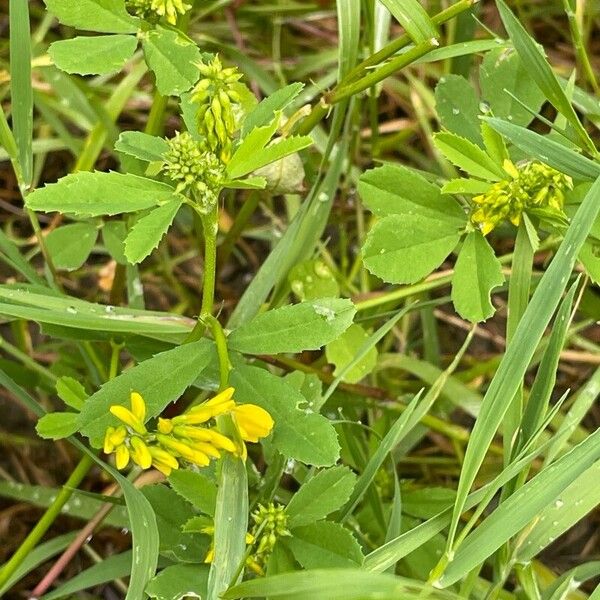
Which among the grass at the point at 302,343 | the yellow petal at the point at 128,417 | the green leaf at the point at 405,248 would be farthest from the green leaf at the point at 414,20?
the yellow petal at the point at 128,417

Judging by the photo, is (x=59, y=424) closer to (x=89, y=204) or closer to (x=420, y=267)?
(x=89, y=204)

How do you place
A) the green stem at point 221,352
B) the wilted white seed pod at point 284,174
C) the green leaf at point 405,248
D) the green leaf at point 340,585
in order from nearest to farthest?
the green leaf at point 340,585 → the green stem at point 221,352 → the green leaf at point 405,248 → the wilted white seed pod at point 284,174

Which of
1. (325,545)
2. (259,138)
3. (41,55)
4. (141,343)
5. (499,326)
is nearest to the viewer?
(259,138)

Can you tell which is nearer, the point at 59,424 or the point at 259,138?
the point at 259,138

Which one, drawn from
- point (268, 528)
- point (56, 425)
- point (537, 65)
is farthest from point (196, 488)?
point (537, 65)

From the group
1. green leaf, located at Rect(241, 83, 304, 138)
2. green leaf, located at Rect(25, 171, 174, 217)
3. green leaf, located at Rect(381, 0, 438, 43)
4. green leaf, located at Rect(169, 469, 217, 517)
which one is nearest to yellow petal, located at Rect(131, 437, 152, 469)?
green leaf, located at Rect(169, 469, 217, 517)

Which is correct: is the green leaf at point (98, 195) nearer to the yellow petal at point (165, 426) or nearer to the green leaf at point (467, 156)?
the yellow petal at point (165, 426)

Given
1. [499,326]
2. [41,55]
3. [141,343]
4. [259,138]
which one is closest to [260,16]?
[41,55]
